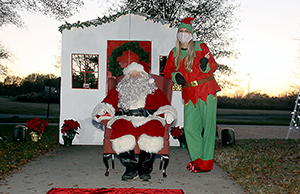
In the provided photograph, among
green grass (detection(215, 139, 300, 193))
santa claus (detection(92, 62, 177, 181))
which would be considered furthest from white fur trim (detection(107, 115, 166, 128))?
green grass (detection(215, 139, 300, 193))

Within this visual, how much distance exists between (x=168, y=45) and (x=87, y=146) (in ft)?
9.48

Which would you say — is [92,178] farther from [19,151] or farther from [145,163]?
[19,151]

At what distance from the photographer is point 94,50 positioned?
21.8 feet

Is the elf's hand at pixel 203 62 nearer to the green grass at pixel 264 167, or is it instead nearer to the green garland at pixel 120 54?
the green grass at pixel 264 167

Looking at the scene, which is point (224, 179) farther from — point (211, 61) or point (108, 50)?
point (108, 50)

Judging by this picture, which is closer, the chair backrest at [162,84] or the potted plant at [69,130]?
the chair backrest at [162,84]

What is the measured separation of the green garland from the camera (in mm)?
6342

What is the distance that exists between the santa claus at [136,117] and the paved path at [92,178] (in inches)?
10.3

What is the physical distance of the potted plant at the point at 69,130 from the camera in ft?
20.8

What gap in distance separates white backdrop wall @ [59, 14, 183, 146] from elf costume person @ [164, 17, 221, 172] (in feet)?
7.80

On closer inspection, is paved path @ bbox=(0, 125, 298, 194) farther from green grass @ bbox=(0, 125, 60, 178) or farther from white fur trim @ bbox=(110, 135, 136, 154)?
white fur trim @ bbox=(110, 135, 136, 154)

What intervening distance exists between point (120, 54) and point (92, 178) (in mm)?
3169

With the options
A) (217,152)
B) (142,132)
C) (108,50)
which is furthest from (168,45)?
(142,132)

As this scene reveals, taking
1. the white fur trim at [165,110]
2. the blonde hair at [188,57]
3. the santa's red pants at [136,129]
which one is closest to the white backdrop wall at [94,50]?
the blonde hair at [188,57]
